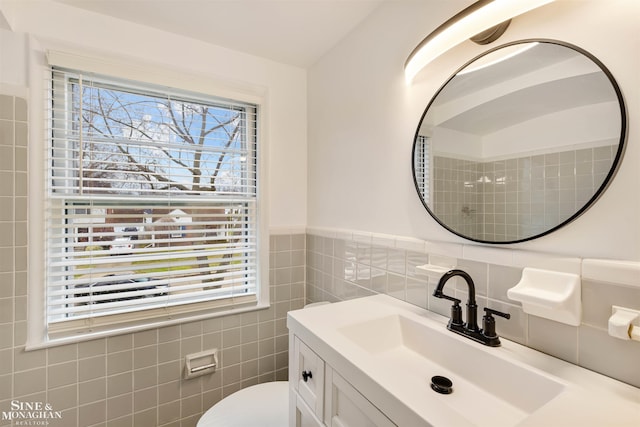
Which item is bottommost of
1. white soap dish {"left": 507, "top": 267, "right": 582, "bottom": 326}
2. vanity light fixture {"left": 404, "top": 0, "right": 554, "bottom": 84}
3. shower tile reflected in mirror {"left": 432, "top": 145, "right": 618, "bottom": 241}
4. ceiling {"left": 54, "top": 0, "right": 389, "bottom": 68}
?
white soap dish {"left": 507, "top": 267, "right": 582, "bottom": 326}

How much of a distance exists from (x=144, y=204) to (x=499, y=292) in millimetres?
1708

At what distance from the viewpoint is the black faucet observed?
2.77 feet

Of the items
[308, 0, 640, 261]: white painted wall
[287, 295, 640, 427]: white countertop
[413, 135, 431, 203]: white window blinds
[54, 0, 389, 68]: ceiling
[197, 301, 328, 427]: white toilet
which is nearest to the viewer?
[287, 295, 640, 427]: white countertop

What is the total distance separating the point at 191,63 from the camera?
65.2 inches

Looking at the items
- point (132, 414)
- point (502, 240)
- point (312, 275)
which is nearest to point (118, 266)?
point (132, 414)

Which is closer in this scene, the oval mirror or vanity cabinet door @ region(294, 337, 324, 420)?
the oval mirror

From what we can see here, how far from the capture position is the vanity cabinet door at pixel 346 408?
26.7 inches

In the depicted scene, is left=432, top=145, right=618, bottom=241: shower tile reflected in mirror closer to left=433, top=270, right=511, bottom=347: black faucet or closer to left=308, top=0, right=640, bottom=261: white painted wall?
left=308, top=0, right=640, bottom=261: white painted wall

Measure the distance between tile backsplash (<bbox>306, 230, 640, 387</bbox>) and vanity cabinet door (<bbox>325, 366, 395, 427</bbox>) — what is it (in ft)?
1.65

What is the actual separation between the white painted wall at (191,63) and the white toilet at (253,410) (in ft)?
3.12

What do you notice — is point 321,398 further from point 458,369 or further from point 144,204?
point 144,204

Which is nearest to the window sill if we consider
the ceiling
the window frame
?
the window frame

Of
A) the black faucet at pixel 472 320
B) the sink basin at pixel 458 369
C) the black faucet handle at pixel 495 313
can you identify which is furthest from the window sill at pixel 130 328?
the black faucet handle at pixel 495 313

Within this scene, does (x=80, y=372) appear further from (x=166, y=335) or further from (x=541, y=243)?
(x=541, y=243)
